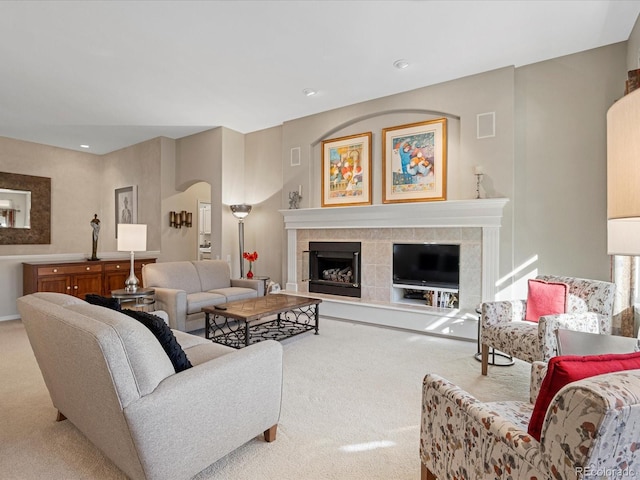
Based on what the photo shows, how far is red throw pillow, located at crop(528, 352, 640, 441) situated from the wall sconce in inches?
257

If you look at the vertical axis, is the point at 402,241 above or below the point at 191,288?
above

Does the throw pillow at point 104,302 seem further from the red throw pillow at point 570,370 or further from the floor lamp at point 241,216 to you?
the floor lamp at point 241,216

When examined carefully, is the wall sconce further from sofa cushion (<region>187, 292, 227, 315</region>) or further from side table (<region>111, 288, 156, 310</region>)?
side table (<region>111, 288, 156, 310</region>)

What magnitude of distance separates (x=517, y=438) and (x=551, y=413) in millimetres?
220

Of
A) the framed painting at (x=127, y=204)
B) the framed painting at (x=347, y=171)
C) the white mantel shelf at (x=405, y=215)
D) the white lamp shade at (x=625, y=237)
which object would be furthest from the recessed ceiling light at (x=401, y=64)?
the framed painting at (x=127, y=204)

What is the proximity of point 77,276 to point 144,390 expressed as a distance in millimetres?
4890

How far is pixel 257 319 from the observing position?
3514 mm

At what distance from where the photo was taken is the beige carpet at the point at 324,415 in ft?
5.79

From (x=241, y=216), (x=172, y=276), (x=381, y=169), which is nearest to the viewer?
(x=172, y=276)

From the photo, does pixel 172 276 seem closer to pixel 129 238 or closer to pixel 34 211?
pixel 129 238

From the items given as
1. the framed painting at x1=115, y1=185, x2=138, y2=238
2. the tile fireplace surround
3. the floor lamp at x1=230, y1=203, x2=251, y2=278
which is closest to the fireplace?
the tile fireplace surround

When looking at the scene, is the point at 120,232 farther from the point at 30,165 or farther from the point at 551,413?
the point at 30,165

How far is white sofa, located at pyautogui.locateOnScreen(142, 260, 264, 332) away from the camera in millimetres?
3959

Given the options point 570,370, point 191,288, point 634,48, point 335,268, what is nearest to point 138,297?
point 191,288
